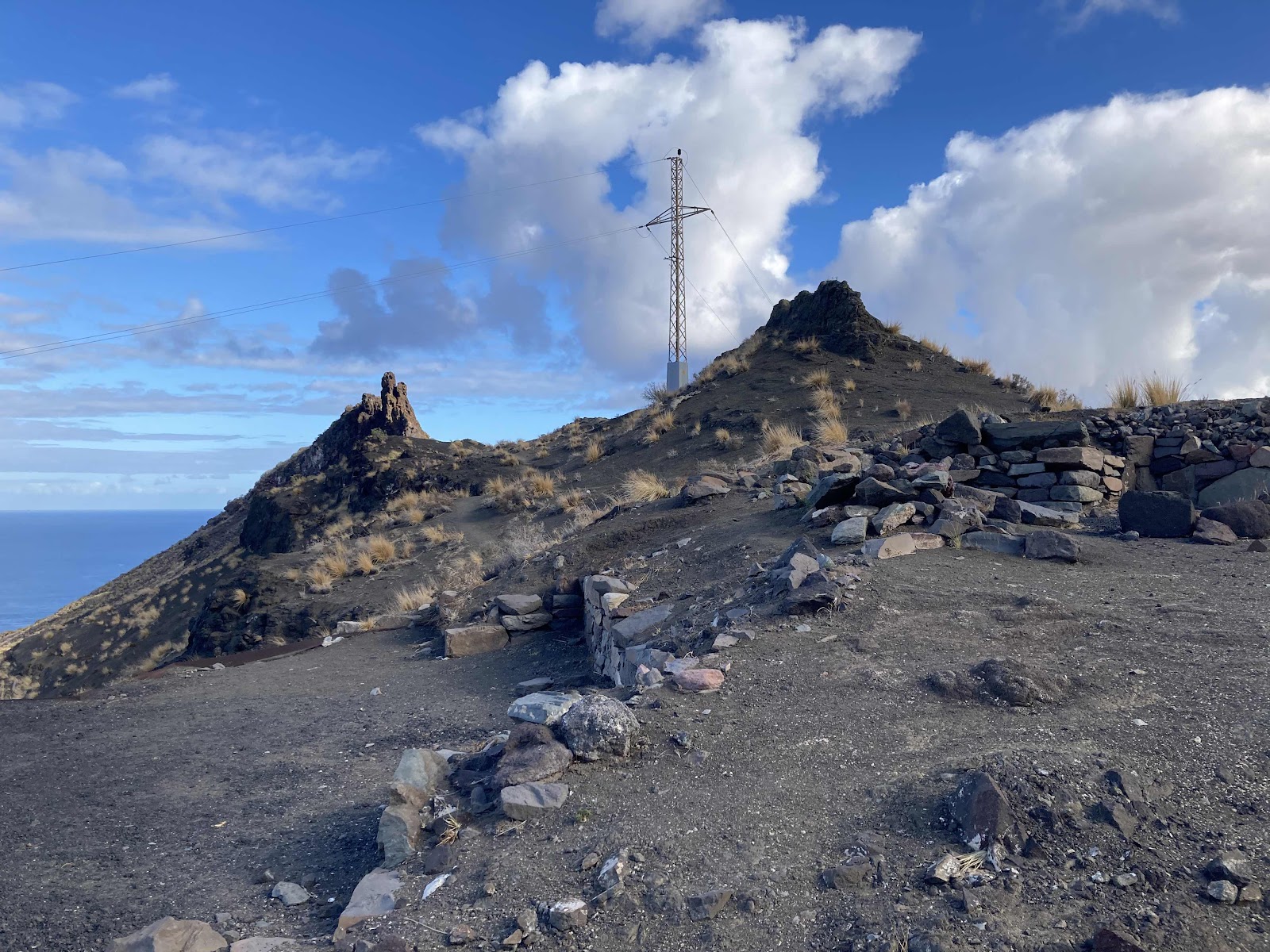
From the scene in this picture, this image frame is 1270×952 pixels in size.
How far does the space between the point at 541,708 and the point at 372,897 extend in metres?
1.89

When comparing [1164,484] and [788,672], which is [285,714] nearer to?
[788,672]

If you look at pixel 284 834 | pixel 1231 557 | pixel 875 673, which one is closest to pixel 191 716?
pixel 284 834

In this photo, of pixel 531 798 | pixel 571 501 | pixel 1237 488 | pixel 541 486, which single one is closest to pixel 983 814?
pixel 531 798

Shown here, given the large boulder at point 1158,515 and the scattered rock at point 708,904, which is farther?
the large boulder at point 1158,515

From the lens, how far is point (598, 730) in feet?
16.4

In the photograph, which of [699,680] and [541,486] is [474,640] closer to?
[699,680]

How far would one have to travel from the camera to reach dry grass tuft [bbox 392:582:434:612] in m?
15.2

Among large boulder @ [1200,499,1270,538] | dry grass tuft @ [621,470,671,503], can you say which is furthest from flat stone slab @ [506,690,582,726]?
dry grass tuft @ [621,470,671,503]

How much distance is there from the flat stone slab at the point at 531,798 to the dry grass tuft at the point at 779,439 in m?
13.0

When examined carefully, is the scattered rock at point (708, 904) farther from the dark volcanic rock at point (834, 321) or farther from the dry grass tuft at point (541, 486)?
the dark volcanic rock at point (834, 321)

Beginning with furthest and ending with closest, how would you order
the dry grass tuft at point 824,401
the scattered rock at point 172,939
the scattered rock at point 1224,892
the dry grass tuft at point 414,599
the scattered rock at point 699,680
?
the dry grass tuft at point 824,401
the dry grass tuft at point 414,599
the scattered rock at point 699,680
the scattered rock at point 172,939
the scattered rock at point 1224,892

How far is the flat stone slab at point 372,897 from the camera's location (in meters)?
3.84

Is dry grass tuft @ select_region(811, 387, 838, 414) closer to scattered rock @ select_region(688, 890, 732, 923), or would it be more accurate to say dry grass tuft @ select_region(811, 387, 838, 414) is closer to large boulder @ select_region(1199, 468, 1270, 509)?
large boulder @ select_region(1199, 468, 1270, 509)

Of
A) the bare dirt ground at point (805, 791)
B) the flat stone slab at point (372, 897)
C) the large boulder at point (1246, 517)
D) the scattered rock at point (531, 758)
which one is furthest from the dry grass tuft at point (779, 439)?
the flat stone slab at point (372, 897)
